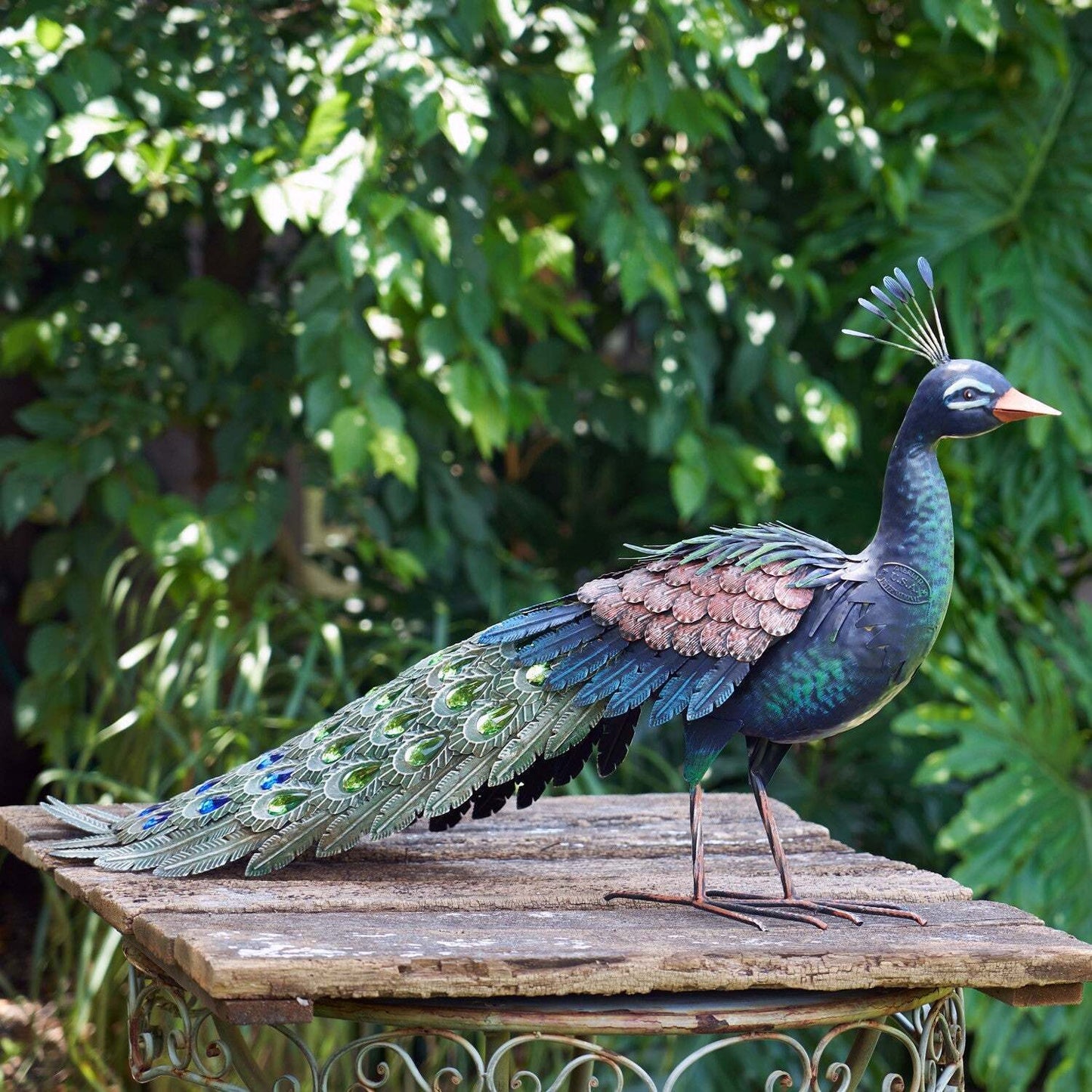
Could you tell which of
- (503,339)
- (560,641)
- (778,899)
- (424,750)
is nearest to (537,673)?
(560,641)

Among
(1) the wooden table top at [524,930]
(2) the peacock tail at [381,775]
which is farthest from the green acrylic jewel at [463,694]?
(1) the wooden table top at [524,930]

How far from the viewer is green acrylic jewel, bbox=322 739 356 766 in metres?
1.87

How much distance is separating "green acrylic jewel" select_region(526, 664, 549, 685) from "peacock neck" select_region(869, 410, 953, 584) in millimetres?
435

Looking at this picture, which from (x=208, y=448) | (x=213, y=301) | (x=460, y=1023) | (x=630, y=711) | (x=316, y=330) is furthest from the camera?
(x=208, y=448)

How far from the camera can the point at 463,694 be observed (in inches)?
73.0

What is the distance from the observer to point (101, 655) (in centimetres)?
345

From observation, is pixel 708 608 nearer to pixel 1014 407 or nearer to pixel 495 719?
pixel 495 719

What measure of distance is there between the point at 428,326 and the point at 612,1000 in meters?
1.71

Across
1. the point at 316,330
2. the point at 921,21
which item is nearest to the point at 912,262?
the point at 921,21

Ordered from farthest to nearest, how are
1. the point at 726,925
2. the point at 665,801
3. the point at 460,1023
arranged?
the point at 665,801, the point at 726,925, the point at 460,1023

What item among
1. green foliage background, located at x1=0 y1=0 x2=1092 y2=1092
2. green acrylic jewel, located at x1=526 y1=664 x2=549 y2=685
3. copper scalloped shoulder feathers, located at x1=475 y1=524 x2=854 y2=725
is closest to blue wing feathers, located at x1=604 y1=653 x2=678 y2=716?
copper scalloped shoulder feathers, located at x1=475 y1=524 x2=854 y2=725

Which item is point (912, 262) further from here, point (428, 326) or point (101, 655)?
point (101, 655)

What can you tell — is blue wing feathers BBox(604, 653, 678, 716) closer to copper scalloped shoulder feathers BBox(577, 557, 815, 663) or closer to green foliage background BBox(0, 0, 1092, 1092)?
copper scalloped shoulder feathers BBox(577, 557, 815, 663)

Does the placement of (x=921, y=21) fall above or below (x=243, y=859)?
above
